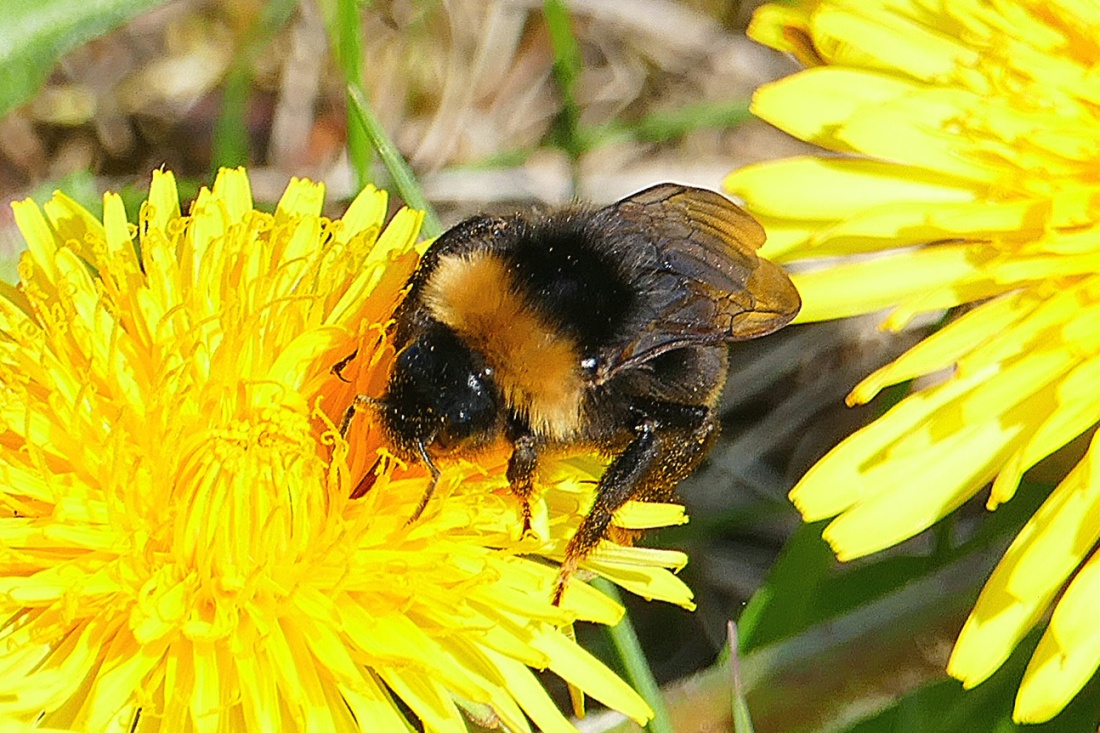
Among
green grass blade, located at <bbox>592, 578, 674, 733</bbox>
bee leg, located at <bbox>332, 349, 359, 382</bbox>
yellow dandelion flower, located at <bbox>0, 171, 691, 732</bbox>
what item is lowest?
green grass blade, located at <bbox>592, 578, 674, 733</bbox>

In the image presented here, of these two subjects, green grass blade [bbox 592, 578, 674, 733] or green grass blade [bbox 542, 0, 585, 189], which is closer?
green grass blade [bbox 592, 578, 674, 733]

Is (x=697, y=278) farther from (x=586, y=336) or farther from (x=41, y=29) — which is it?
(x=41, y=29)

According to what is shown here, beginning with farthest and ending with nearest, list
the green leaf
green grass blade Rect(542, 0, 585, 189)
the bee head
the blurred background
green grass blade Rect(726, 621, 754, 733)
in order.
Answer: green grass blade Rect(542, 0, 585, 189) < the blurred background < the green leaf < green grass blade Rect(726, 621, 754, 733) < the bee head

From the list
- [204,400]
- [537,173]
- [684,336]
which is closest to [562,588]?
[684,336]

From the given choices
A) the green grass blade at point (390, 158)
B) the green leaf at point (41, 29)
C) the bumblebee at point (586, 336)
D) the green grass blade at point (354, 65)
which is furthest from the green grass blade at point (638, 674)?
the green leaf at point (41, 29)

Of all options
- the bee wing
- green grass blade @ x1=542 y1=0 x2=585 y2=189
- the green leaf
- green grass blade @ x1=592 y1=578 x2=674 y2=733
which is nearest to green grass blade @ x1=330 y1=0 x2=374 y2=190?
the green leaf

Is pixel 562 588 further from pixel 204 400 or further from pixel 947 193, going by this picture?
pixel 947 193

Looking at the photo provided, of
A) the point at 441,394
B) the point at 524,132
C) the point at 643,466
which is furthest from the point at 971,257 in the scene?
the point at 524,132

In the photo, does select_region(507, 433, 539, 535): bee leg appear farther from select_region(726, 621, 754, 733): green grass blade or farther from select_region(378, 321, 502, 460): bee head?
select_region(726, 621, 754, 733): green grass blade
